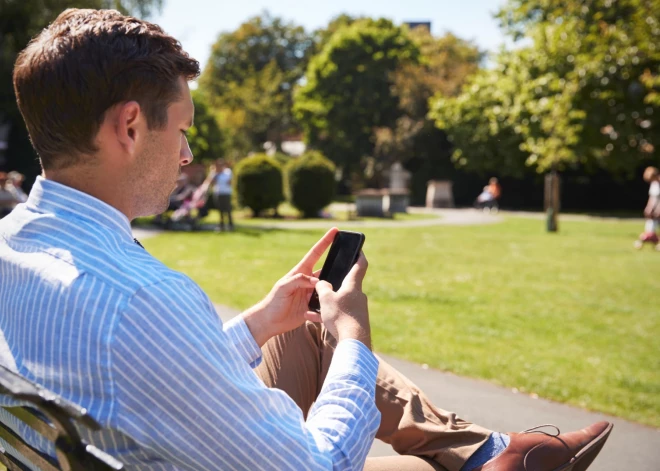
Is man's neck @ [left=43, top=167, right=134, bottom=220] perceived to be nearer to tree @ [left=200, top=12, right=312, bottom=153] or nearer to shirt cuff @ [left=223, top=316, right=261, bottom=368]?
shirt cuff @ [left=223, top=316, right=261, bottom=368]

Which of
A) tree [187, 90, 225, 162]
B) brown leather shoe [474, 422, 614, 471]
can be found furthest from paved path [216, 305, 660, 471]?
tree [187, 90, 225, 162]

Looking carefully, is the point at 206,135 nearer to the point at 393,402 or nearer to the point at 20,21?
the point at 20,21

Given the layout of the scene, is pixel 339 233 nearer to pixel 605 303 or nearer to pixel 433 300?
pixel 433 300

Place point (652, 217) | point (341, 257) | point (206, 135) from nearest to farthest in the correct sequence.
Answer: point (341, 257) < point (652, 217) < point (206, 135)

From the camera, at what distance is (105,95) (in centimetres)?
127

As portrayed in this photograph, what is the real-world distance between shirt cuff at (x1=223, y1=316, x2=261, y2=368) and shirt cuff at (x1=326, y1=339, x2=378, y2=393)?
0.51 meters

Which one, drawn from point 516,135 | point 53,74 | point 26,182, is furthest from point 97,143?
point 516,135

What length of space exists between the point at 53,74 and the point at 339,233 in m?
0.93

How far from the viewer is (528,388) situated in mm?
4898

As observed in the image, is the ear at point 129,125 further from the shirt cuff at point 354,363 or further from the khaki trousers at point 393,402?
the khaki trousers at point 393,402

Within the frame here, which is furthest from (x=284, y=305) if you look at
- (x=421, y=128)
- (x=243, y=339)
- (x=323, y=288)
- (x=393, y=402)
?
(x=421, y=128)

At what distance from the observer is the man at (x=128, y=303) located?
1151mm

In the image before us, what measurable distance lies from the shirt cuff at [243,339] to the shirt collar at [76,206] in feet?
2.29

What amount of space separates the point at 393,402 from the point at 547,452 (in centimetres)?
55
